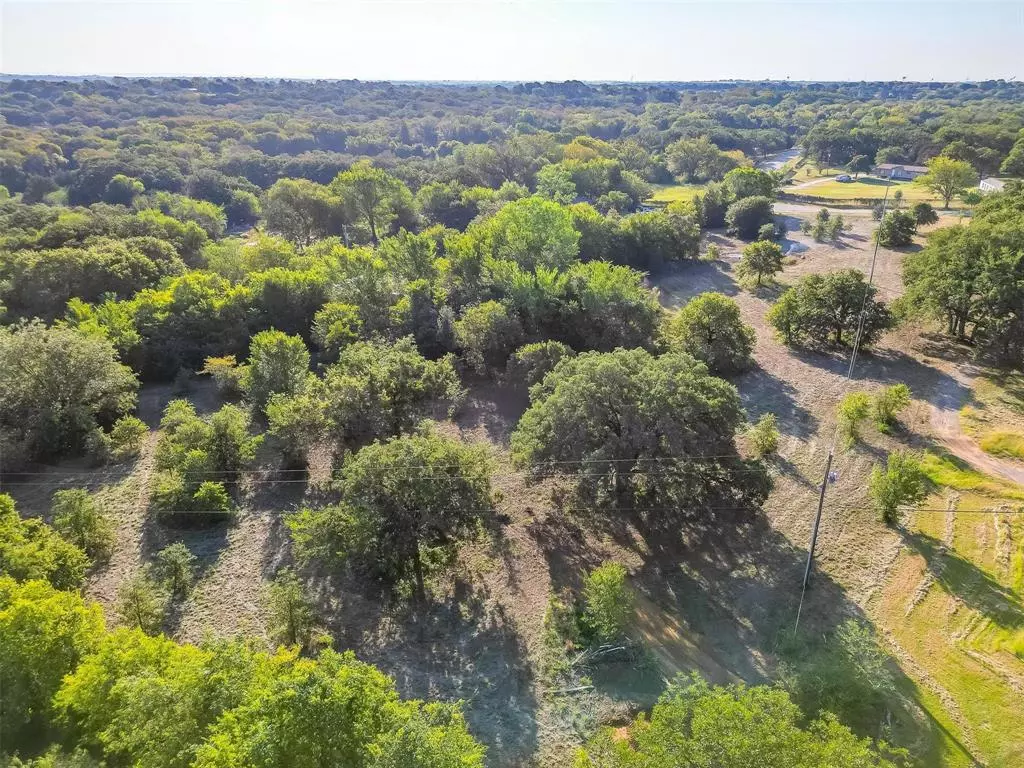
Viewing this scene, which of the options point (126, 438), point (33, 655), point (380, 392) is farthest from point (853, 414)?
point (126, 438)

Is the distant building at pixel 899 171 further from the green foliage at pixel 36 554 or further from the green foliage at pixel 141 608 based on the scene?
the green foliage at pixel 36 554

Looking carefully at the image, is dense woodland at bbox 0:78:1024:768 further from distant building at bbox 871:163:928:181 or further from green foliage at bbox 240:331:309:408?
distant building at bbox 871:163:928:181

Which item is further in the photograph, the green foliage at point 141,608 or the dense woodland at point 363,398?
the green foliage at point 141,608

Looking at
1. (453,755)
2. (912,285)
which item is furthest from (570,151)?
(453,755)

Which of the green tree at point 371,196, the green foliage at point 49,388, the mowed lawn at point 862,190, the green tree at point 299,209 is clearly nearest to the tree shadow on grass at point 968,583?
the green foliage at point 49,388

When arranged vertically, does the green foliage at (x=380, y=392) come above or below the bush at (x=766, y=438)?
above

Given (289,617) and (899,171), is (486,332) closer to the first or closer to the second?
(289,617)
